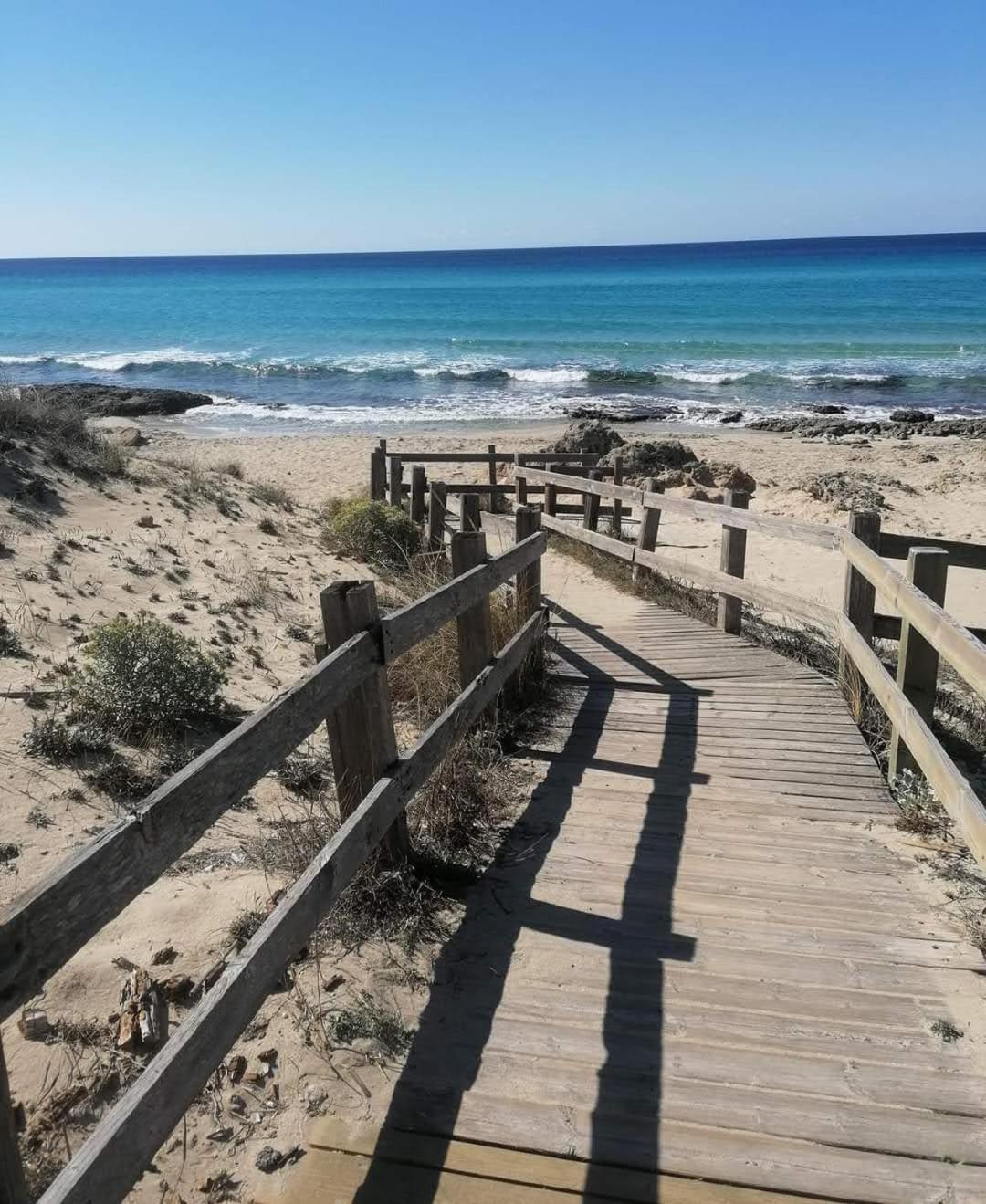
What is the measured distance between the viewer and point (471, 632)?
5.55 meters

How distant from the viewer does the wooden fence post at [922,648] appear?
5.13m

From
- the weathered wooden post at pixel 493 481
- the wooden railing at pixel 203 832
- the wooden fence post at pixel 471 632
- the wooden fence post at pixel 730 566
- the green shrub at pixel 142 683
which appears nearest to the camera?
the wooden railing at pixel 203 832

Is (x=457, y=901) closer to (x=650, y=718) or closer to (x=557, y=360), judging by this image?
(x=650, y=718)

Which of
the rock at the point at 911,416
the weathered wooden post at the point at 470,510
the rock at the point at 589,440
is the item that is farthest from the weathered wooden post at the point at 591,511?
the rock at the point at 911,416

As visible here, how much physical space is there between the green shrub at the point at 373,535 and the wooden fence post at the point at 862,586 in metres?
6.56

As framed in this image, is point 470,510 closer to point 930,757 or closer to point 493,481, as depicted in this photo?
point 493,481

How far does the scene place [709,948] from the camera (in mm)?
3779

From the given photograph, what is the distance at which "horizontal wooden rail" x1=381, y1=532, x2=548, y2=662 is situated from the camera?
13.4 ft

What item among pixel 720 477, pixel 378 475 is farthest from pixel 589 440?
pixel 378 475

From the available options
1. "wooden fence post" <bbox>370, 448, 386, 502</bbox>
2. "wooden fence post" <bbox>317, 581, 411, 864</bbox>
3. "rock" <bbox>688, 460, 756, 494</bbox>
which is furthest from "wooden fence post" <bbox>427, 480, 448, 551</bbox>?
"wooden fence post" <bbox>317, 581, 411, 864</bbox>

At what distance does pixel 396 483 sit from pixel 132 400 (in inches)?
854

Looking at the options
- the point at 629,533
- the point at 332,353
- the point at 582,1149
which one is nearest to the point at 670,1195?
the point at 582,1149

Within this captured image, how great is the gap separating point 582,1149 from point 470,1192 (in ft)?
1.12

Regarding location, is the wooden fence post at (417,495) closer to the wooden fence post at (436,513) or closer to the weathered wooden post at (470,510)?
the wooden fence post at (436,513)
